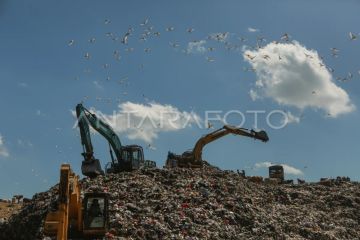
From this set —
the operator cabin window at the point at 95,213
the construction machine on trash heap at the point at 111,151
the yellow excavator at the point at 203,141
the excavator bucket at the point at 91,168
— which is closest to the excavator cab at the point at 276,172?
the yellow excavator at the point at 203,141

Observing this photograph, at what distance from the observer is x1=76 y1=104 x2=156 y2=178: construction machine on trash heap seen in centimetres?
2550

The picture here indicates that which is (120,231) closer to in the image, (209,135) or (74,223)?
(74,223)

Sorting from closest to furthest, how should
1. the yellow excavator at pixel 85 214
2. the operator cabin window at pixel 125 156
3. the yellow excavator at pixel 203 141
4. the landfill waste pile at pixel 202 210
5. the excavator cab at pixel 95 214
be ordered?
1. the yellow excavator at pixel 85 214
2. the excavator cab at pixel 95 214
3. the landfill waste pile at pixel 202 210
4. the operator cabin window at pixel 125 156
5. the yellow excavator at pixel 203 141

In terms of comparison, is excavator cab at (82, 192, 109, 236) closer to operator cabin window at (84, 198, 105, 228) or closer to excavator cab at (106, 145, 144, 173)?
operator cabin window at (84, 198, 105, 228)

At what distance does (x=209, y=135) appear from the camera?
103ft

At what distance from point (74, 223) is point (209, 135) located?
20.0 m

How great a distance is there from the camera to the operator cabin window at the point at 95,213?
39.6 ft

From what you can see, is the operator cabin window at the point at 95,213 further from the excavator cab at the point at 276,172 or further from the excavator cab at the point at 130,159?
the excavator cab at the point at 276,172

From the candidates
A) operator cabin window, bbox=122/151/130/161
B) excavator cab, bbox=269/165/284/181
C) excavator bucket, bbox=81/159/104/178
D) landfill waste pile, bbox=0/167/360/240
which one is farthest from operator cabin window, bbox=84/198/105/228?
excavator cab, bbox=269/165/284/181

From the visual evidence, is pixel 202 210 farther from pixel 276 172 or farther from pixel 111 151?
pixel 276 172

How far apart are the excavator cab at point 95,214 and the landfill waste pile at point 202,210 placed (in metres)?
4.95

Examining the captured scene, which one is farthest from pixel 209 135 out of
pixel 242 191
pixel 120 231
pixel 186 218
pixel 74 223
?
pixel 74 223

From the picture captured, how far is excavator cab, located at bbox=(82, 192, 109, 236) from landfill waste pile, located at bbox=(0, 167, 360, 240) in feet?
16.2

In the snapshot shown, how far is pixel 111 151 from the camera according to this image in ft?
90.6
